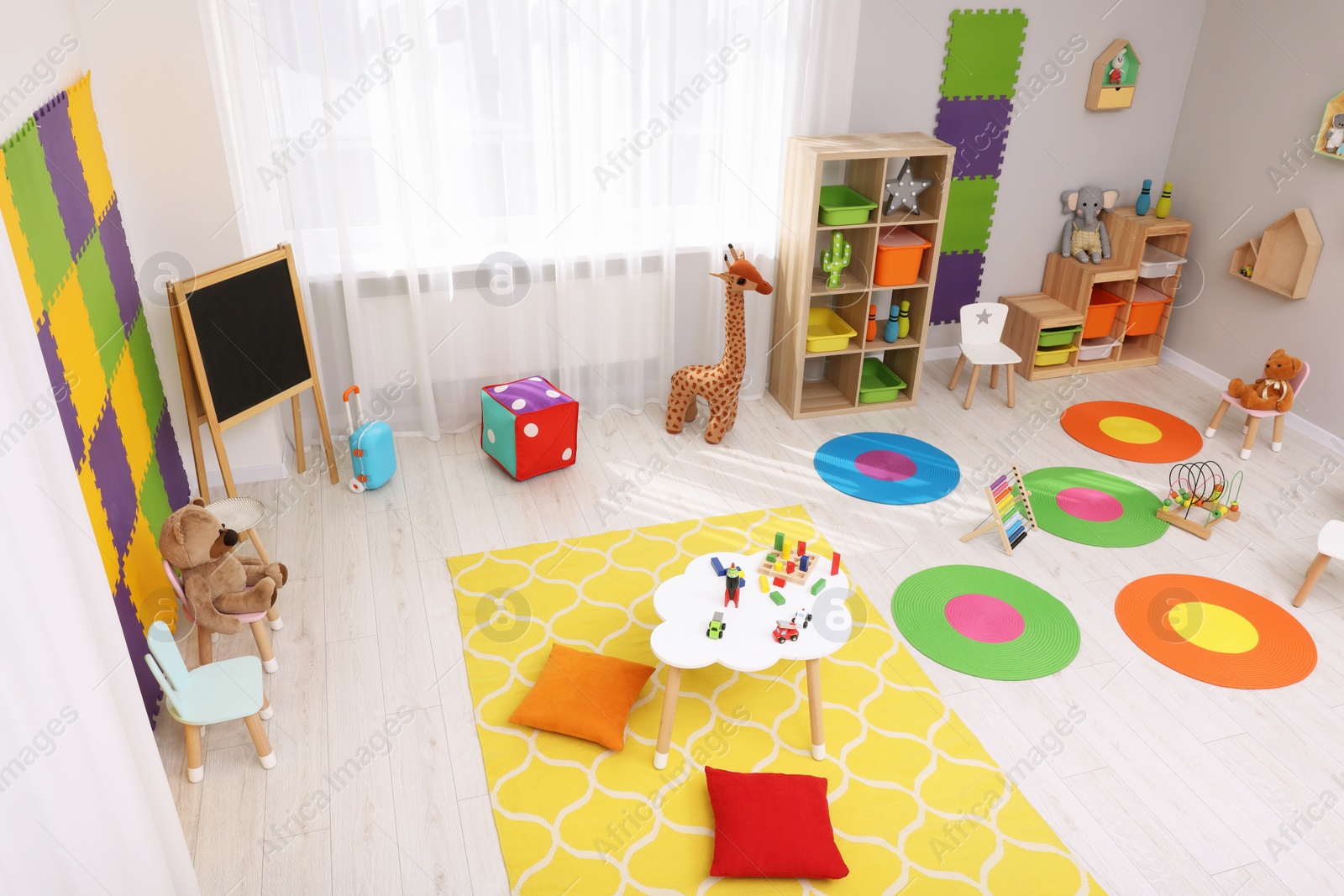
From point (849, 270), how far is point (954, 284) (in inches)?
34.0

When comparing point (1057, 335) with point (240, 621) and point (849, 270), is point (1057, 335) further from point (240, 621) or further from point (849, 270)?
point (240, 621)

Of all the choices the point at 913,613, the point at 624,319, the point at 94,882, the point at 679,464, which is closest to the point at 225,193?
the point at 624,319

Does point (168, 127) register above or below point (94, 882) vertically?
above

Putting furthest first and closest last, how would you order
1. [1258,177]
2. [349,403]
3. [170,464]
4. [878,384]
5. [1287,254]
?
[878,384]
[1258,177]
[1287,254]
[349,403]
[170,464]

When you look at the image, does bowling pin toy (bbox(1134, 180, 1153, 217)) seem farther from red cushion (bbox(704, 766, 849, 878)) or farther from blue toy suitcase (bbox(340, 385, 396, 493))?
blue toy suitcase (bbox(340, 385, 396, 493))

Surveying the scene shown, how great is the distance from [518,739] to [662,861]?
649 millimetres

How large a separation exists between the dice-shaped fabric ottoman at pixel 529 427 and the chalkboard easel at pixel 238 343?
0.84 m

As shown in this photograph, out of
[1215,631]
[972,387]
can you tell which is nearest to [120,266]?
[972,387]

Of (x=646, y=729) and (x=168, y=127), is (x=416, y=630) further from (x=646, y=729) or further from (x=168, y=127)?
(x=168, y=127)

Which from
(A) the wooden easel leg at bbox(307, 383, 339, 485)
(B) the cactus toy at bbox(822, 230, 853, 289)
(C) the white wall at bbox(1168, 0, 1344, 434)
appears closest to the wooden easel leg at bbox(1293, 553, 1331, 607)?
(C) the white wall at bbox(1168, 0, 1344, 434)

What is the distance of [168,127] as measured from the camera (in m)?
3.78

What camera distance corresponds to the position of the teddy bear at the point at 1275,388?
15.6 ft

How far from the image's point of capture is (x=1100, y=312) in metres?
5.70

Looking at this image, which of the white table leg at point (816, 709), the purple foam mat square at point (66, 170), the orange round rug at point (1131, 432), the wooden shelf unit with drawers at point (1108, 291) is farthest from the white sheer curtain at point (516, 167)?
the white table leg at point (816, 709)
